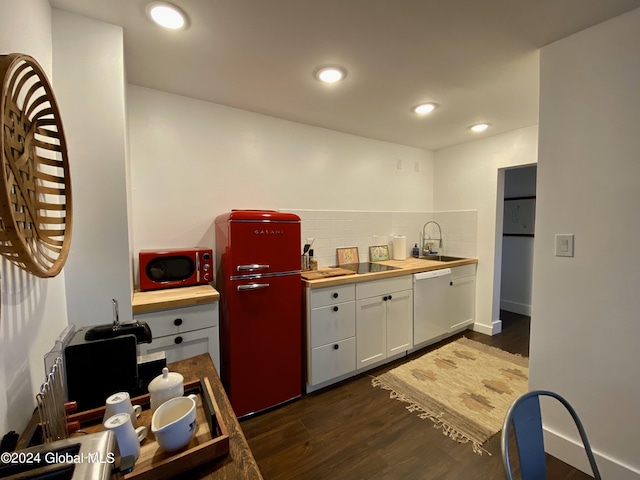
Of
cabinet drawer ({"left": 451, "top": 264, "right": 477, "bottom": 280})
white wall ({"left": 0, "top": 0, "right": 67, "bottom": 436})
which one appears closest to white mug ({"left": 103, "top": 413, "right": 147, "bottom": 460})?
white wall ({"left": 0, "top": 0, "right": 67, "bottom": 436})

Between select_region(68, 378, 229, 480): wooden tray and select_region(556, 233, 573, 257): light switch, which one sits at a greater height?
select_region(556, 233, 573, 257): light switch

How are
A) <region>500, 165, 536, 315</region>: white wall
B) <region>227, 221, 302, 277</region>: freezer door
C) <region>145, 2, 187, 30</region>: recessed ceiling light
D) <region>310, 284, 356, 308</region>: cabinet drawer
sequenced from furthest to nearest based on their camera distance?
<region>500, 165, 536, 315</region>: white wall < <region>310, 284, 356, 308</region>: cabinet drawer < <region>227, 221, 302, 277</region>: freezer door < <region>145, 2, 187, 30</region>: recessed ceiling light

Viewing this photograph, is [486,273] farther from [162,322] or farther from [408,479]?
[162,322]

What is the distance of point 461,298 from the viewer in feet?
10.8

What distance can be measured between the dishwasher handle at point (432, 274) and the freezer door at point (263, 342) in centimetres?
134

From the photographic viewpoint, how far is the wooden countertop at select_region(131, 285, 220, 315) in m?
1.58

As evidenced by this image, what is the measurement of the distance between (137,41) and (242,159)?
1.06 m

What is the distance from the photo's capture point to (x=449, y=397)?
2184 mm

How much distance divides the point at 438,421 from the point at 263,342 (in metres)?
1.34

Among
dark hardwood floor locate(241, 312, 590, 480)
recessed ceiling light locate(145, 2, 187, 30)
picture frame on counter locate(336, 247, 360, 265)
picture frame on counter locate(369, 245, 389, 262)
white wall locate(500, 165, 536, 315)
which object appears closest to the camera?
recessed ceiling light locate(145, 2, 187, 30)

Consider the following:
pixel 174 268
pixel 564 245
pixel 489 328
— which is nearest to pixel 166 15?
pixel 174 268

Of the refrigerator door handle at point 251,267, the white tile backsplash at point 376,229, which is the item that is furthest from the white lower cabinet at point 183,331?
the white tile backsplash at point 376,229

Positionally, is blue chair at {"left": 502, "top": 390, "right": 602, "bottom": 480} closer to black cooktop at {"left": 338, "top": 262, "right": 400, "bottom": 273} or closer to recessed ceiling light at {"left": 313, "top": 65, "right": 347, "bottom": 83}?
black cooktop at {"left": 338, "top": 262, "right": 400, "bottom": 273}

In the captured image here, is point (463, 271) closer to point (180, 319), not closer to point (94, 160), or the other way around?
point (180, 319)
